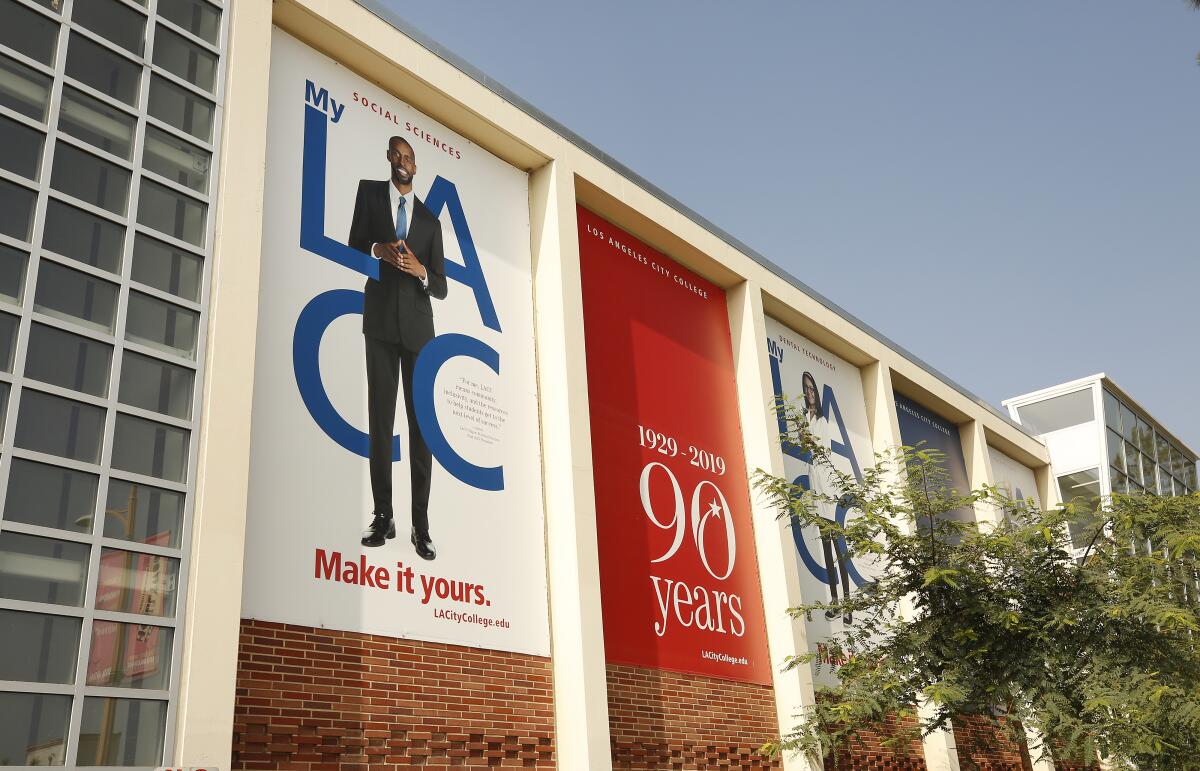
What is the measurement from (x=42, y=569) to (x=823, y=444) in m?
11.5

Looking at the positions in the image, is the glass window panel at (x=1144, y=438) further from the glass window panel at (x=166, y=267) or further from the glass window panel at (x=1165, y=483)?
the glass window panel at (x=166, y=267)

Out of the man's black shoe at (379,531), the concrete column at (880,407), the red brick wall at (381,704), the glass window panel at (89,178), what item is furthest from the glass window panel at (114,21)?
the concrete column at (880,407)

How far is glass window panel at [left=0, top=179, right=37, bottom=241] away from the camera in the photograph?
294 inches

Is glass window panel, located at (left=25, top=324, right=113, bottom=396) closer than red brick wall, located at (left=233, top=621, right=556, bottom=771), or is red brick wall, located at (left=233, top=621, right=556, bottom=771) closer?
glass window panel, located at (left=25, top=324, right=113, bottom=396)

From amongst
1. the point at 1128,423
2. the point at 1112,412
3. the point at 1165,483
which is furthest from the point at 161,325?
the point at 1165,483

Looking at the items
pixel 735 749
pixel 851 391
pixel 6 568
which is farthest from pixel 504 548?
pixel 851 391

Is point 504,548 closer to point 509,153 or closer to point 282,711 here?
point 282,711

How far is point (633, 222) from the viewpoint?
14.0 metres

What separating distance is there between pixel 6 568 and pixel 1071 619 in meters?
9.16

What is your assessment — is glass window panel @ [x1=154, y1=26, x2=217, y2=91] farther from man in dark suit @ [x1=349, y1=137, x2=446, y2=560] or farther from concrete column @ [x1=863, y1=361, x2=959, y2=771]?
concrete column @ [x1=863, y1=361, x2=959, y2=771]

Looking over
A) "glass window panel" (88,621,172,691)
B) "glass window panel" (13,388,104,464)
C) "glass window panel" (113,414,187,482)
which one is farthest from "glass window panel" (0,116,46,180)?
"glass window panel" (88,621,172,691)

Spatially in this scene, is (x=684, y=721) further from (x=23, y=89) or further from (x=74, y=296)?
(x=23, y=89)

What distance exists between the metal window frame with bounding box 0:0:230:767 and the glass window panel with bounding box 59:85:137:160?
0.06 meters

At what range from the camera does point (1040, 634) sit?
10.8 metres
